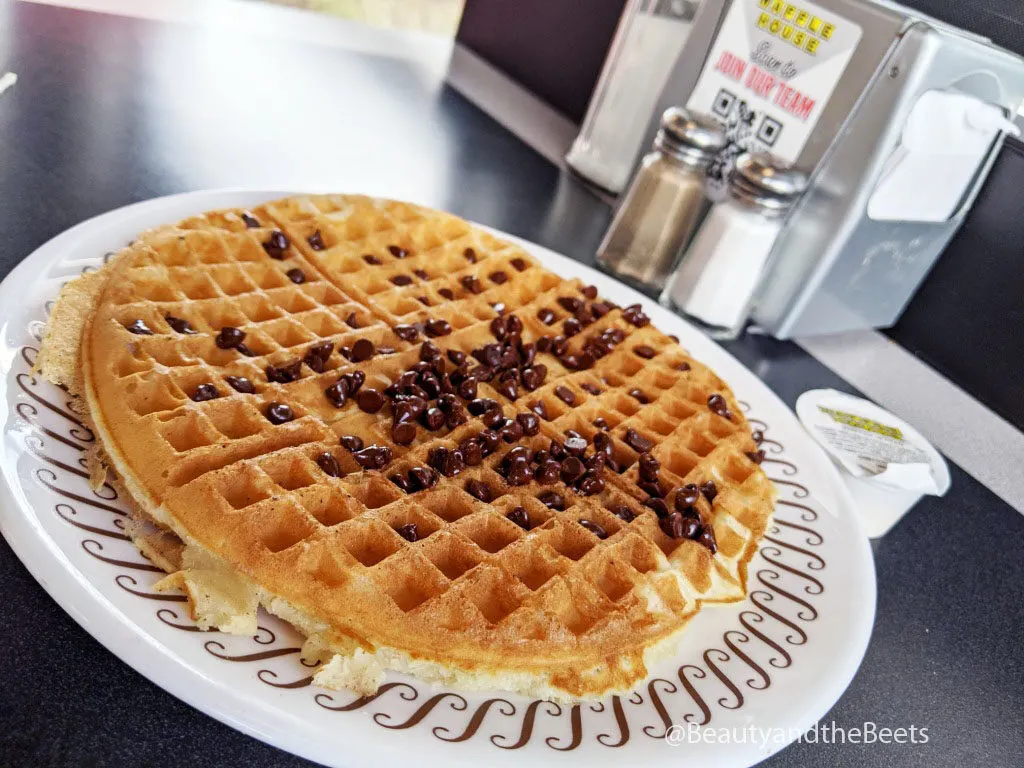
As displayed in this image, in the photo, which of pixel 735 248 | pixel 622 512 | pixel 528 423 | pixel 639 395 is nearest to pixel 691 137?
pixel 735 248

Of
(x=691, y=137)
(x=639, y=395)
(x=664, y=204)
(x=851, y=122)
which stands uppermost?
(x=851, y=122)

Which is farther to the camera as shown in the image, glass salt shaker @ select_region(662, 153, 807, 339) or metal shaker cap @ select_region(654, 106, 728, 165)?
metal shaker cap @ select_region(654, 106, 728, 165)

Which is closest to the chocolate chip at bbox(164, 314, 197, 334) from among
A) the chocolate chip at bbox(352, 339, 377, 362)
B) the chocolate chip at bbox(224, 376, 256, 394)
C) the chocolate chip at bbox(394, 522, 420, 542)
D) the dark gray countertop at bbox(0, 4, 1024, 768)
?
the chocolate chip at bbox(224, 376, 256, 394)

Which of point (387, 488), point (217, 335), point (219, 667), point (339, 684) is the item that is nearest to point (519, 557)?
point (387, 488)

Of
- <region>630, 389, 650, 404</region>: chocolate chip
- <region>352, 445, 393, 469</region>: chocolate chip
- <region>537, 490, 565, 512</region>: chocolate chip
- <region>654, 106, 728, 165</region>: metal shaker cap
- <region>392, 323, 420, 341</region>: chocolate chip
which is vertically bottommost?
<region>630, 389, 650, 404</region>: chocolate chip

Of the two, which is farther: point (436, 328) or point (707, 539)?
point (436, 328)

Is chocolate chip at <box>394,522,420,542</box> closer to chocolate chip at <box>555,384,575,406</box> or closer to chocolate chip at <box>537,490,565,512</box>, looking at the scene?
chocolate chip at <box>537,490,565,512</box>

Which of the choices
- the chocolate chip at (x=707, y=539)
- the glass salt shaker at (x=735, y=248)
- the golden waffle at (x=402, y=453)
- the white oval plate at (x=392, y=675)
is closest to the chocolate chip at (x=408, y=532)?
the golden waffle at (x=402, y=453)

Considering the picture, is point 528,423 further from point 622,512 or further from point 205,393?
point 205,393
